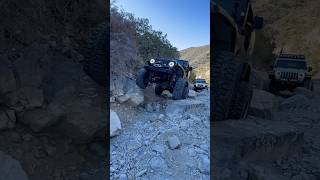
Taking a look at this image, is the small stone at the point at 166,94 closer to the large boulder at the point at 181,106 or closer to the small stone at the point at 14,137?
the large boulder at the point at 181,106

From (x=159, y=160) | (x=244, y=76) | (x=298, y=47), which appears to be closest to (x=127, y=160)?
(x=159, y=160)

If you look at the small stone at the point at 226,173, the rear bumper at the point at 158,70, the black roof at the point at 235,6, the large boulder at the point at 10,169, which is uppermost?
the black roof at the point at 235,6

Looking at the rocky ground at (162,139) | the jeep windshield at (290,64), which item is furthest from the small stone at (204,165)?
the jeep windshield at (290,64)

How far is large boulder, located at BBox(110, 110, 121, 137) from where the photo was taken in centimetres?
235

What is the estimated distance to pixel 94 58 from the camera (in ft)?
8.59

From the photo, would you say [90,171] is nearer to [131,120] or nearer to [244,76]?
[131,120]

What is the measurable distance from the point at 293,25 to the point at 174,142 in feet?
70.9

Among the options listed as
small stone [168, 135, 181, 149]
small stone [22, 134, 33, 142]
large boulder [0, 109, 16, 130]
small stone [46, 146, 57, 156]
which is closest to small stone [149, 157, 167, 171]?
small stone [168, 135, 181, 149]

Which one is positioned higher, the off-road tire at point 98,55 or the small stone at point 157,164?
the off-road tire at point 98,55

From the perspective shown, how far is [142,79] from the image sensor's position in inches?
98.2

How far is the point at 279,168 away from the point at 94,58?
171 cm

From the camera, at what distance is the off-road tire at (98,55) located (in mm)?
2508

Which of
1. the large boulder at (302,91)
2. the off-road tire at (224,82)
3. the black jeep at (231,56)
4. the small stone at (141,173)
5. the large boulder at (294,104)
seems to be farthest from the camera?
the large boulder at (302,91)

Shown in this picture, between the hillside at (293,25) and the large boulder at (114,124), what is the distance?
709 inches
